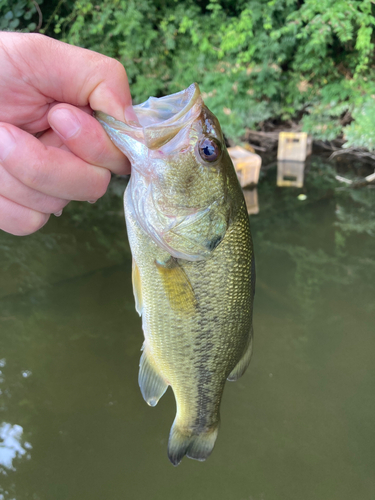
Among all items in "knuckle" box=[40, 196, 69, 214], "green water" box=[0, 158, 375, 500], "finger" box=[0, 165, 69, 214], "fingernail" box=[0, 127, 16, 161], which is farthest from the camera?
"green water" box=[0, 158, 375, 500]

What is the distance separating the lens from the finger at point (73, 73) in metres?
1.05

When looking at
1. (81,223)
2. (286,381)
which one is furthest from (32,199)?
(81,223)

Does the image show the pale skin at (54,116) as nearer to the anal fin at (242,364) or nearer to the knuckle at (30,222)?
the knuckle at (30,222)

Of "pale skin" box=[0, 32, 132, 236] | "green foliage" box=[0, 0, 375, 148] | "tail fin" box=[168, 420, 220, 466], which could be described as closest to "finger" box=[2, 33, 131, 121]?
"pale skin" box=[0, 32, 132, 236]

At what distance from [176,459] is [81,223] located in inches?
150

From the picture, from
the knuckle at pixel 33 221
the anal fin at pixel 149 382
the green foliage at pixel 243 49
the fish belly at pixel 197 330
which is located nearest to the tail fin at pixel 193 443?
the fish belly at pixel 197 330

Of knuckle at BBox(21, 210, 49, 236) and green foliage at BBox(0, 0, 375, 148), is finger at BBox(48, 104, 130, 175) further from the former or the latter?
green foliage at BBox(0, 0, 375, 148)

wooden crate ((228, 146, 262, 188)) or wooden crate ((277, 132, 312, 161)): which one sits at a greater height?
wooden crate ((228, 146, 262, 188))

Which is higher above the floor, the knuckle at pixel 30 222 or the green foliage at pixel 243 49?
the knuckle at pixel 30 222

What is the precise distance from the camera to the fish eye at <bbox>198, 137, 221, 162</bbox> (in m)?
1.10

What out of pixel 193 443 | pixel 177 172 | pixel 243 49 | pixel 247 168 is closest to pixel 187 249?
pixel 177 172

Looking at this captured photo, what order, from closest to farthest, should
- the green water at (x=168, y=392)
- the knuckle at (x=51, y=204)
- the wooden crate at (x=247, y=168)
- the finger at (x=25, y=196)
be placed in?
the finger at (x=25, y=196)
the knuckle at (x=51, y=204)
the green water at (x=168, y=392)
the wooden crate at (x=247, y=168)

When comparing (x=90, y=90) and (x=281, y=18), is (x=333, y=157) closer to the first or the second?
(x=281, y=18)

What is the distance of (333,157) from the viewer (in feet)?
23.5
